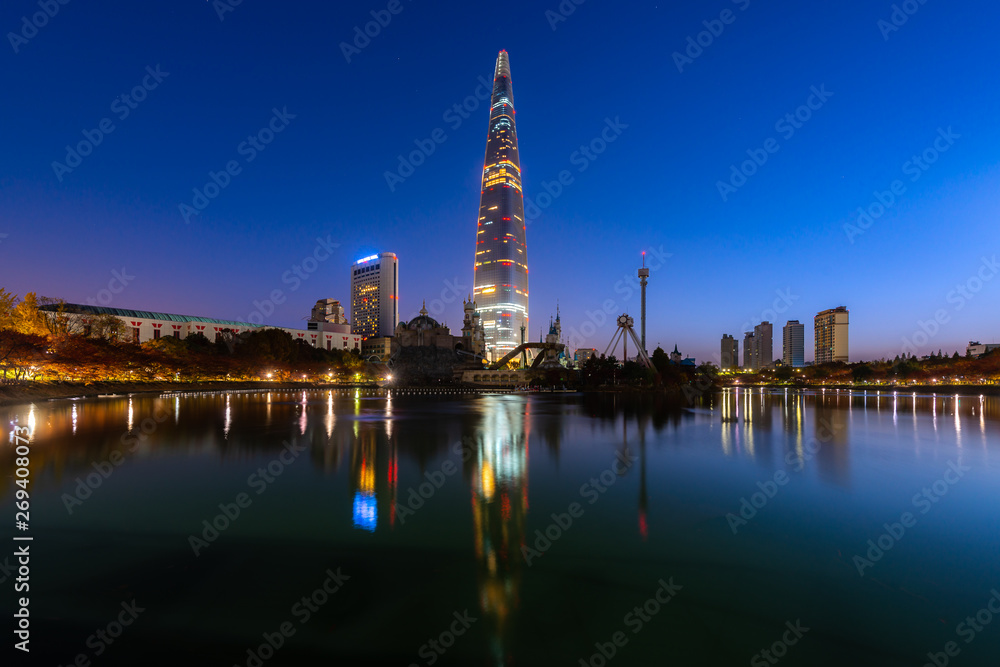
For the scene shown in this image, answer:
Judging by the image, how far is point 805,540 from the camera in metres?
11.2

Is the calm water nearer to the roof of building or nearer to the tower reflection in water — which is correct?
the tower reflection in water

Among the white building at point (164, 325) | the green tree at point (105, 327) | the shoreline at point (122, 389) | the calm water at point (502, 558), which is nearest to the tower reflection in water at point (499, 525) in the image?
the calm water at point (502, 558)

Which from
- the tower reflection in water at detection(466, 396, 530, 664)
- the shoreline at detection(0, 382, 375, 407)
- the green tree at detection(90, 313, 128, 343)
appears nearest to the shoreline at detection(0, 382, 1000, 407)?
the shoreline at detection(0, 382, 375, 407)

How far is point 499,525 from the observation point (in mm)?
11758

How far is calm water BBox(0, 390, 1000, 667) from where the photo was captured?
680cm

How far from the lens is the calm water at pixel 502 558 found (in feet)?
22.3

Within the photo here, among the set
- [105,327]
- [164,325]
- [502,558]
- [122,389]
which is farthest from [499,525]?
[164,325]

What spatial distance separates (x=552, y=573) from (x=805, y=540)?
6.58m

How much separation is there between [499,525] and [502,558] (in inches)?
82.1

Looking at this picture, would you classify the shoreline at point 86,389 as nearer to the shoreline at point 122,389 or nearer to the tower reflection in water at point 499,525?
the shoreline at point 122,389

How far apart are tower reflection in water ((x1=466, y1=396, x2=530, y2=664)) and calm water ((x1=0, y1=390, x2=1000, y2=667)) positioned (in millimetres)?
66

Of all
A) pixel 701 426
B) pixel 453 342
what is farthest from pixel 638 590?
pixel 453 342

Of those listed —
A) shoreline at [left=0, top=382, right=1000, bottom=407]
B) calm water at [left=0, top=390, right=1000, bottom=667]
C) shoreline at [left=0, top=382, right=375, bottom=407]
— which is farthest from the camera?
shoreline at [left=0, top=382, right=1000, bottom=407]

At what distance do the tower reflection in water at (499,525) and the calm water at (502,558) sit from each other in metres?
0.07
